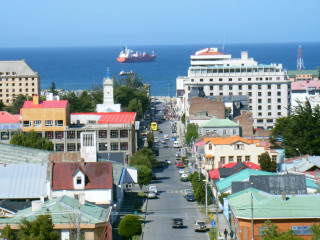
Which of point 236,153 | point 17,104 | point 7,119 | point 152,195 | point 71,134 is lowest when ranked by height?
point 152,195

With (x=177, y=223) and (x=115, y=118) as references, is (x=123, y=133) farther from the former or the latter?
(x=177, y=223)

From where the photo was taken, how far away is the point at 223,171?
6162cm

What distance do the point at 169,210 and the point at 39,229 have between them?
57.0 ft

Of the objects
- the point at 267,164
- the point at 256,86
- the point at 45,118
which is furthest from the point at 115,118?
the point at 256,86

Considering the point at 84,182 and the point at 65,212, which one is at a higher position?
the point at 84,182

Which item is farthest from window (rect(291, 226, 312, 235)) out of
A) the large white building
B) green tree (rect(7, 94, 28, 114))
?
green tree (rect(7, 94, 28, 114))

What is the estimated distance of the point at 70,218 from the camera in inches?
1619

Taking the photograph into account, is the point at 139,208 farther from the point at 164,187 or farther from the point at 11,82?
the point at 11,82

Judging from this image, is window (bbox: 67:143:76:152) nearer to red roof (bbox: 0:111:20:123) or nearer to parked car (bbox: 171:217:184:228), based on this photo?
red roof (bbox: 0:111:20:123)

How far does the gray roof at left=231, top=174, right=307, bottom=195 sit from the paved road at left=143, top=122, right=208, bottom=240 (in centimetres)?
422

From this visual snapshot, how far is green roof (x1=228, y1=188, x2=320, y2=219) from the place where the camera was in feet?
139

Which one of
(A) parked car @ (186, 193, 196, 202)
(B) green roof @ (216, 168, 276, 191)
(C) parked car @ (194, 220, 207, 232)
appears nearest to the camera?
(C) parked car @ (194, 220, 207, 232)

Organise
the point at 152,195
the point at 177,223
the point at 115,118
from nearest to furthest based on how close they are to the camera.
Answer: the point at 177,223
the point at 152,195
the point at 115,118

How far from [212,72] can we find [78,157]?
66.3m
